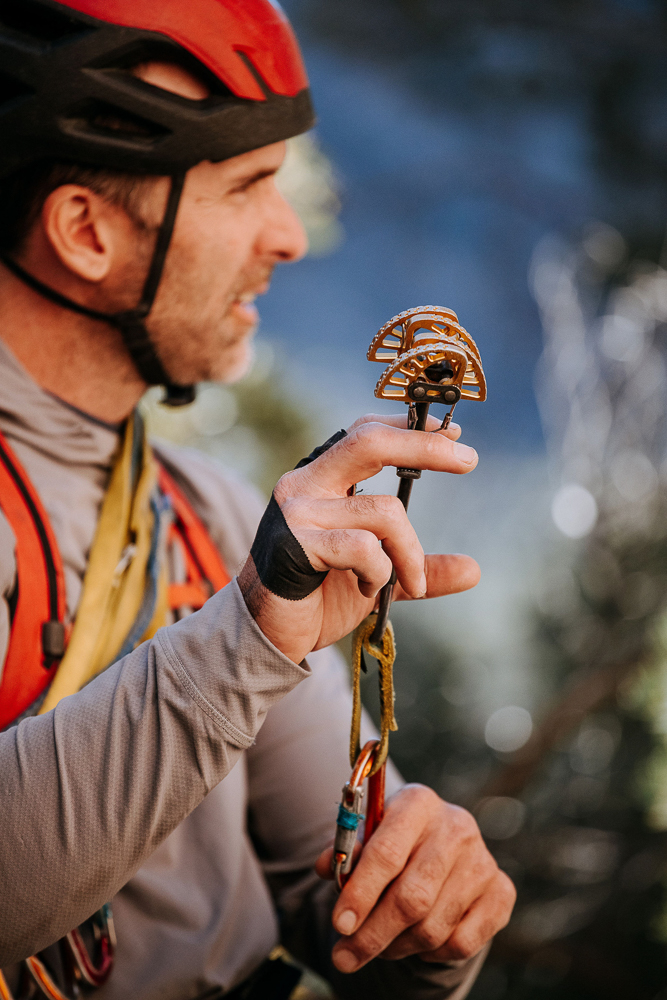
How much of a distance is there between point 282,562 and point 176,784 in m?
0.24

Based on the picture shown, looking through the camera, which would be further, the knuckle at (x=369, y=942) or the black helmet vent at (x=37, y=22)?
the black helmet vent at (x=37, y=22)

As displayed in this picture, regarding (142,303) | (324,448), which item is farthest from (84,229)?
(324,448)

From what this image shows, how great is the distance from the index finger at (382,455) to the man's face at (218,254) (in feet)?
2.23

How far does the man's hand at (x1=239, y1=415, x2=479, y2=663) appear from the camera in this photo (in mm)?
705

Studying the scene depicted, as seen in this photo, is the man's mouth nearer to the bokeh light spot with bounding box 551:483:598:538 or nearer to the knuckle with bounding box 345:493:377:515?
the knuckle with bounding box 345:493:377:515

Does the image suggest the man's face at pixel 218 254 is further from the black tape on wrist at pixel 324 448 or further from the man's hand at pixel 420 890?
the man's hand at pixel 420 890

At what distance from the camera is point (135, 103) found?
1.19 m

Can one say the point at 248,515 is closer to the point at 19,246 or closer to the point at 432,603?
the point at 19,246

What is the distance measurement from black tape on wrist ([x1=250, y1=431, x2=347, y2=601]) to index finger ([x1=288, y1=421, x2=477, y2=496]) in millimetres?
57

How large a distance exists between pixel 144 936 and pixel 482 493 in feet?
7.41

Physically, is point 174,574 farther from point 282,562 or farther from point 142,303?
point 282,562

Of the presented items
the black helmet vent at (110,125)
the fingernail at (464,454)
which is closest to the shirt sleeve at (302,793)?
the fingernail at (464,454)

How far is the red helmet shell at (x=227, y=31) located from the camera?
1173 mm

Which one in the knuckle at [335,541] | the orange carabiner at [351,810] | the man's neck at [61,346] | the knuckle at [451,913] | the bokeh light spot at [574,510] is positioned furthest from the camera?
the bokeh light spot at [574,510]
